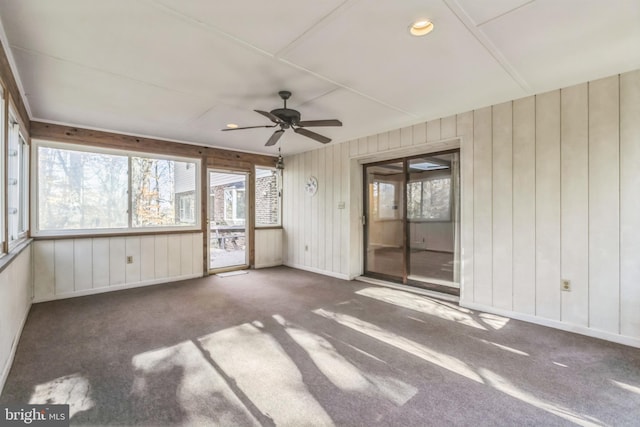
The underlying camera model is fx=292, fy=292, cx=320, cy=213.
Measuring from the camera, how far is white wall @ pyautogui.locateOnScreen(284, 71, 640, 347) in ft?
8.80

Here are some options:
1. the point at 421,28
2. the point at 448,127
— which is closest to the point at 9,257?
the point at 421,28

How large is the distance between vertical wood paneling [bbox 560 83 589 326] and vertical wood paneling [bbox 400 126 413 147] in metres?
1.72

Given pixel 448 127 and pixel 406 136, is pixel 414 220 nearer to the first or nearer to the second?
pixel 406 136

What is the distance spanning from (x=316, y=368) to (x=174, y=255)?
12.4 feet

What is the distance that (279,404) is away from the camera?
1.86m

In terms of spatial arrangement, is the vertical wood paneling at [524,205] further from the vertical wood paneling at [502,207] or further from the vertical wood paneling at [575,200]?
the vertical wood paneling at [575,200]

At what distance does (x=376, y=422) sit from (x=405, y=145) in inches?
141

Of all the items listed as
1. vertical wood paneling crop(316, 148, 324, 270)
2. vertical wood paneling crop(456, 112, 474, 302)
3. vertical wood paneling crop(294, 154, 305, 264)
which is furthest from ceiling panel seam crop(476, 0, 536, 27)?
vertical wood paneling crop(294, 154, 305, 264)

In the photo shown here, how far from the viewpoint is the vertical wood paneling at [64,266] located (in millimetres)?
4020

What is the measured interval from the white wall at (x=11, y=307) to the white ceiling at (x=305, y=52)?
176 centimetres

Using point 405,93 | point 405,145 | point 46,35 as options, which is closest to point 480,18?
point 405,93

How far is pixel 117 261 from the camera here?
449 cm

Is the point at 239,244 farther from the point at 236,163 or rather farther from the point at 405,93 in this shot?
the point at 405,93

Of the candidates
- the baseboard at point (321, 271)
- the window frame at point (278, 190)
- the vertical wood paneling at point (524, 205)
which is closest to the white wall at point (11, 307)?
the window frame at point (278, 190)
